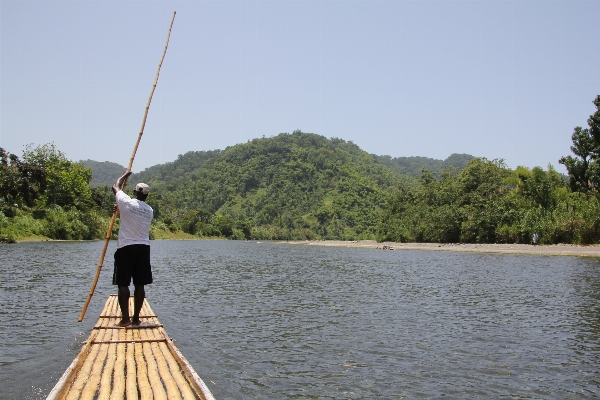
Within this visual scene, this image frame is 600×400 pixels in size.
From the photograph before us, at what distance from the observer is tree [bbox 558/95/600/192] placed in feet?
184

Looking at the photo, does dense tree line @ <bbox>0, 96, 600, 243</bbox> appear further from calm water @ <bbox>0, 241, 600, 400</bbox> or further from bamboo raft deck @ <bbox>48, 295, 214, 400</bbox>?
bamboo raft deck @ <bbox>48, 295, 214, 400</bbox>

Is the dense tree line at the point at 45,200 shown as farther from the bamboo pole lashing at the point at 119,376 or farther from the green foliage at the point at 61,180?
the bamboo pole lashing at the point at 119,376

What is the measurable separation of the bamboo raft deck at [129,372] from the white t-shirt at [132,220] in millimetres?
1669

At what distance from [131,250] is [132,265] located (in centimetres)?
28

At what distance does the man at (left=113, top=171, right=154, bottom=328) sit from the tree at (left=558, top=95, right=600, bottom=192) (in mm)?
57406

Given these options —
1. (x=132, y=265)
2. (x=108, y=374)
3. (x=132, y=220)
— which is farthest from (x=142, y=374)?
(x=132, y=220)

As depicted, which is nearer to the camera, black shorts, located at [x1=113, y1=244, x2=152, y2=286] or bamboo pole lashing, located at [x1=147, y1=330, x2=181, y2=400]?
bamboo pole lashing, located at [x1=147, y1=330, x2=181, y2=400]

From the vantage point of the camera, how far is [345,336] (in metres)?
11.9

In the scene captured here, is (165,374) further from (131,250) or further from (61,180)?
(61,180)

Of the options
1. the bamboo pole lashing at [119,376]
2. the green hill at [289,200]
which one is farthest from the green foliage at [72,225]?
the bamboo pole lashing at [119,376]

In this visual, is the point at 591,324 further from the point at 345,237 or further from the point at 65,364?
the point at 345,237

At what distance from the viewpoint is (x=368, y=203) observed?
151500 millimetres

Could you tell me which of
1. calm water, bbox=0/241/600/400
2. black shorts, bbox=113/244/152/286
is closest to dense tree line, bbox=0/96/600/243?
calm water, bbox=0/241/600/400

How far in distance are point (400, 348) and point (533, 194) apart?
58.0 metres
